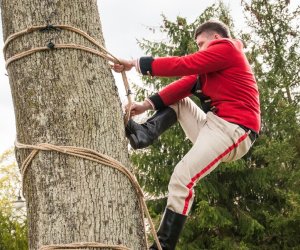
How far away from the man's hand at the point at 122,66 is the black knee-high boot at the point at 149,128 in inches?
12.2

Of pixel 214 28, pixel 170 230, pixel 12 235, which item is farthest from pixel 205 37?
pixel 12 235

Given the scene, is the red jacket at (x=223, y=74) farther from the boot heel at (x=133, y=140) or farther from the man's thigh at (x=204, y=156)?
the boot heel at (x=133, y=140)

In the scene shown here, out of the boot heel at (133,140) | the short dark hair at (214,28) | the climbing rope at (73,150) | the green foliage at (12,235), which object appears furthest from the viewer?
the green foliage at (12,235)

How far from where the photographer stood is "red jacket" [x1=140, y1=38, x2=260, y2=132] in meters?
2.65

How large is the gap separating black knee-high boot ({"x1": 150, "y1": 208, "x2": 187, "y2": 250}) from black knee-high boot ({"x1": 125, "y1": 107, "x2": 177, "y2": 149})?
448mm

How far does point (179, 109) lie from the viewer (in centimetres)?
310

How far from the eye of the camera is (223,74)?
9.40 ft

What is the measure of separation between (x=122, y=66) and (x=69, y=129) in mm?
674

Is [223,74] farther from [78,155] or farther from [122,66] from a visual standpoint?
[78,155]

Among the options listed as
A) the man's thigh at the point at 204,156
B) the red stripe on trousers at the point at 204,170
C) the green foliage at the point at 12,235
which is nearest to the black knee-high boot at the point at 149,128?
the man's thigh at the point at 204,156

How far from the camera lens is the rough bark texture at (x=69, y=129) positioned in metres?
1.82

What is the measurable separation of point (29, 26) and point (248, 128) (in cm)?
148

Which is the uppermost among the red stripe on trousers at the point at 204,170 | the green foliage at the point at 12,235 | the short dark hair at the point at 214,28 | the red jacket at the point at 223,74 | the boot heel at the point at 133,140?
the short dark hair at the point at 214,28

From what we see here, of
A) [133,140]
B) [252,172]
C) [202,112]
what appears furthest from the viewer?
[252,172]
